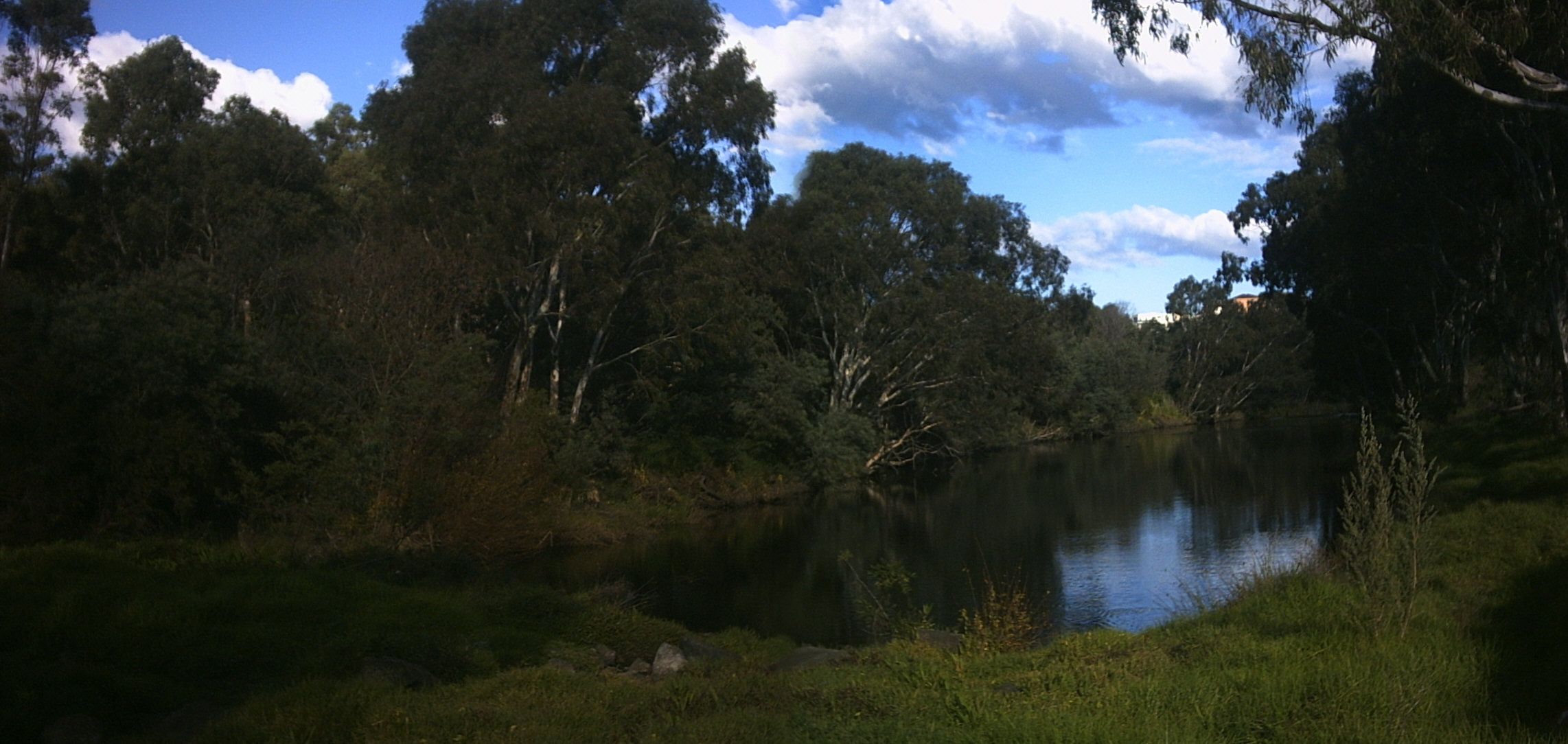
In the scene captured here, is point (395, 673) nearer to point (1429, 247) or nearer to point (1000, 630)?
point (1000, 630)

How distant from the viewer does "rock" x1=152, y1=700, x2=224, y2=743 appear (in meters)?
6.60

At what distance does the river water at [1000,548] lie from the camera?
16484mm

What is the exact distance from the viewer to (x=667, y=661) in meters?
10.7

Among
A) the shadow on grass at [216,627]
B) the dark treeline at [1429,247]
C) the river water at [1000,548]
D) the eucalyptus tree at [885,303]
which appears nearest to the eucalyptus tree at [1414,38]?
the dark treeline at [1429,247]

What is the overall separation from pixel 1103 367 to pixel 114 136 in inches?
1958

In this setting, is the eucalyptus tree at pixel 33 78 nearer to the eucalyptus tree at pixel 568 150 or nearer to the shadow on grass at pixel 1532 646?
the eucalyptus tree at pixel 568 150

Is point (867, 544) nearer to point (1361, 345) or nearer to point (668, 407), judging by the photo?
point (668, 407)

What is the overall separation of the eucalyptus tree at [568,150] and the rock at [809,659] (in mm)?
14955

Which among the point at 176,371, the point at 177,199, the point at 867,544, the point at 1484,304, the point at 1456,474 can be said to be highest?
the point at 177,199

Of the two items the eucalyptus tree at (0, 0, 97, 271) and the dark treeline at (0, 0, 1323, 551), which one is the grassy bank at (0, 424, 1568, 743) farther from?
the eucalyptus tree at (0, 0, 97, 271)

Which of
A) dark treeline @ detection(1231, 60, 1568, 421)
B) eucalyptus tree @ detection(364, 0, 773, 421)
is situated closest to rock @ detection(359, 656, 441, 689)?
dark treeline @ detection(1231, 60, 1568, 421)

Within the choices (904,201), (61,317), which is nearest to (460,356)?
(61,317)

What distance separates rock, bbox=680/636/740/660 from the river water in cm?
185

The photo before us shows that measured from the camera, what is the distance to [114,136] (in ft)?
105
